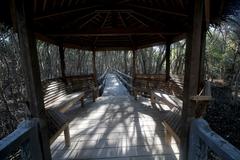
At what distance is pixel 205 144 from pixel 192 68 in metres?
0.94

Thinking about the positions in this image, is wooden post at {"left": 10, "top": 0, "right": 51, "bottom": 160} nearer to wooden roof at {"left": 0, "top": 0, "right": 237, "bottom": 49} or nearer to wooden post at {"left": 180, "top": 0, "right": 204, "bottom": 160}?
wooden roof at {"left": 0, "top": 0, "right": 237, "bottom": 49}

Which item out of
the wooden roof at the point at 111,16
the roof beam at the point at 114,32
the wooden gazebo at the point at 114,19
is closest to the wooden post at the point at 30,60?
the wooden gazebo at the point at 114,19

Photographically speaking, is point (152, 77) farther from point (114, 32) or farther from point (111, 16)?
point (114, 32)

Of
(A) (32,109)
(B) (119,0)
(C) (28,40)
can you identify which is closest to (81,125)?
(A) (32,109)

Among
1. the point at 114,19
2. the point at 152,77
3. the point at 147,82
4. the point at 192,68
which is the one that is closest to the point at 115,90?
the point at 147,82

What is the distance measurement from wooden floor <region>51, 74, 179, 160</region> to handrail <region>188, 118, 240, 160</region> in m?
0.99

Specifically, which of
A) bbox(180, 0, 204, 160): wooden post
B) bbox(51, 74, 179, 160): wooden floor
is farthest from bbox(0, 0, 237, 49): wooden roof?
bbox(51, 74, 179, 160): wooden floor

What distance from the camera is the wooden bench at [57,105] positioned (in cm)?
290

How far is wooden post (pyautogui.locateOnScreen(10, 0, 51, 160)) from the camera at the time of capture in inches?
80.3

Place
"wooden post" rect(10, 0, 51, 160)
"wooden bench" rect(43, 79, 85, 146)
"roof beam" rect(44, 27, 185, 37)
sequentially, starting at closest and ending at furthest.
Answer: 1. "wooden post" rect(10, 0, 51, 160)
2. "wooden bench" rect(43, 79, 85, 146)
3. "roof beam" rect(44, 27, 185, 37)

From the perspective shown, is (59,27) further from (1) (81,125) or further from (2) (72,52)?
(2) (72,52)

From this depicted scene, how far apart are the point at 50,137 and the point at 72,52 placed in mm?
16518

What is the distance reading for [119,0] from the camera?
9.09 feet

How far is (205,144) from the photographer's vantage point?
1722mm
